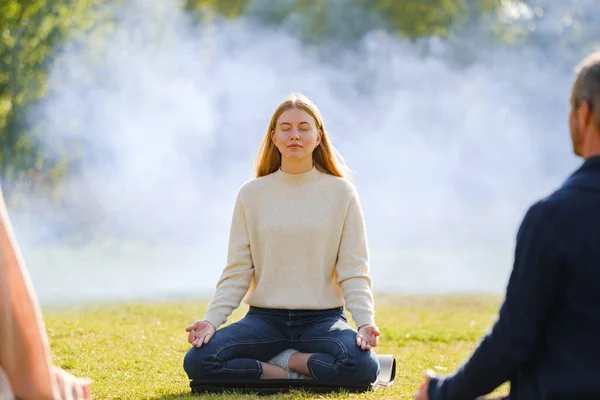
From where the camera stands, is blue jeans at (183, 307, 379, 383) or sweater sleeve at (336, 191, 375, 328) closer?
blue jeans at (183, 307, 379, 383)

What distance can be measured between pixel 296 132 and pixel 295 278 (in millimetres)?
666

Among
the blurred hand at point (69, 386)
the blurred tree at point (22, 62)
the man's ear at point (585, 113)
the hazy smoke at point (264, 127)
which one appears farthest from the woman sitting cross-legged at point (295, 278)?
the blurred tree at point (22, 62)

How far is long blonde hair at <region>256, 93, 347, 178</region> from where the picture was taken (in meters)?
4.09

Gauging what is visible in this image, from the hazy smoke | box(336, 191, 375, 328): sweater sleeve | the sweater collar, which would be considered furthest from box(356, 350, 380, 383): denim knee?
the hazy smoke

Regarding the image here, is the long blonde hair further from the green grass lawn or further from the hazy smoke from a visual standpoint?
the hazy smoke

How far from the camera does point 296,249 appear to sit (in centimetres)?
404

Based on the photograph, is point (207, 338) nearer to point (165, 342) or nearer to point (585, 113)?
point (165, 342)

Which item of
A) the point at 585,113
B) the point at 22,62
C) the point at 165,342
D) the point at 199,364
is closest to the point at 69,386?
the point at 585,113

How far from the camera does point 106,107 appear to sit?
1767 centimetres

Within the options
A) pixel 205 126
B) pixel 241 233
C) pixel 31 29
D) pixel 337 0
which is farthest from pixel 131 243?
pixel 241 233

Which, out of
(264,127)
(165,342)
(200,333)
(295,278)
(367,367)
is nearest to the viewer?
(367,367)

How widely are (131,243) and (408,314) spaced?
12.5 metres

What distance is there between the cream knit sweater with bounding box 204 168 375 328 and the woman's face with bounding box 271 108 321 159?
0.15m

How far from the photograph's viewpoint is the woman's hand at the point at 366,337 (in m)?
3.78
